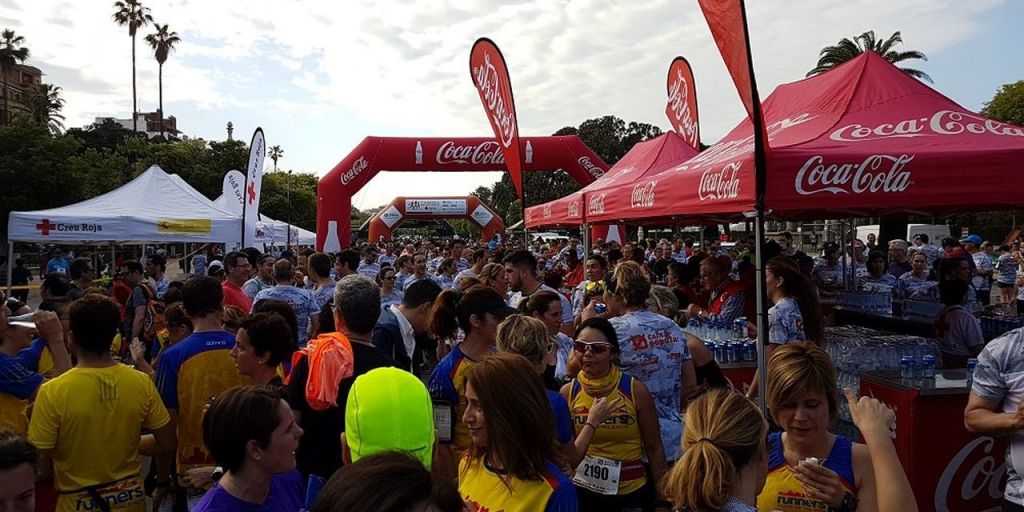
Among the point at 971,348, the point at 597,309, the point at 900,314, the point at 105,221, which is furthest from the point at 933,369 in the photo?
the point at 105,221

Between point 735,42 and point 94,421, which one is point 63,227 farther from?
point 735,42

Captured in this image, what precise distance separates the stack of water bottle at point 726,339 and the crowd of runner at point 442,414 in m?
0.85

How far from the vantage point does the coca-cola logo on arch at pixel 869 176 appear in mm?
4145

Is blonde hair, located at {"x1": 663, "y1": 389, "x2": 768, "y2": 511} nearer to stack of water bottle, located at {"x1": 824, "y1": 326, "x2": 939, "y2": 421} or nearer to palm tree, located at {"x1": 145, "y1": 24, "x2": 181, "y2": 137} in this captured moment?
stack of water bottle, located at {"x1": 824, "y1": 326, "x2": 939, "y2": 421}

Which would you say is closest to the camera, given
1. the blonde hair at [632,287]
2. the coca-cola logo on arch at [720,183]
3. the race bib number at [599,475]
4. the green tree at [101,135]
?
the race bib number at [599,475]

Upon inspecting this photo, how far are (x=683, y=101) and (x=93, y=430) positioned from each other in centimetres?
1113

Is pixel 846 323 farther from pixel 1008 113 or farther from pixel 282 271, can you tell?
pixel 1008 113

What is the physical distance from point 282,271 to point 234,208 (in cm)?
1151

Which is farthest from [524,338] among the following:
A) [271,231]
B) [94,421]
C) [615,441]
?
[271,231]

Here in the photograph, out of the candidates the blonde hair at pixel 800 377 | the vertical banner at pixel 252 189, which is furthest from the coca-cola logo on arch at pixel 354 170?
the blonde hair at pixel 800 377

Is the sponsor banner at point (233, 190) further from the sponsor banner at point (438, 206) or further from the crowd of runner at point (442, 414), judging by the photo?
the sponsor banner at point (438, 206)

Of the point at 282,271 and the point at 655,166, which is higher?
the point at 655,166

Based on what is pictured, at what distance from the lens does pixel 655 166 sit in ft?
30.9

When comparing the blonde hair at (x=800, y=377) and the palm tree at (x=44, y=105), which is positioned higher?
the palm tree at (x=44, y=105)
